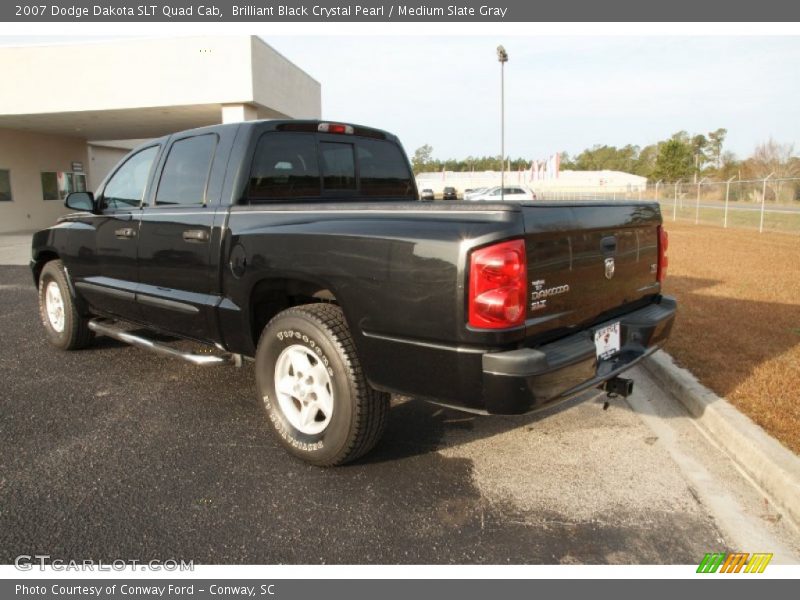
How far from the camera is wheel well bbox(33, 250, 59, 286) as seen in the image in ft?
18.6

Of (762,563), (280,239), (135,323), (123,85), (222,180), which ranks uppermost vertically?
(123,85)

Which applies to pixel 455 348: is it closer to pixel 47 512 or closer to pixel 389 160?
pixel 47 512

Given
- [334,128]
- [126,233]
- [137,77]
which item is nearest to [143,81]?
[137,77]

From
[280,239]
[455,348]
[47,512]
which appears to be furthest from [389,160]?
[47,512]

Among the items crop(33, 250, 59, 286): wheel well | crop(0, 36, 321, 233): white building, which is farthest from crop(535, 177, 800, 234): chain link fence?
crop(33, 250, 59, 286): wheel well

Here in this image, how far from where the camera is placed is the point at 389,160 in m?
4.75

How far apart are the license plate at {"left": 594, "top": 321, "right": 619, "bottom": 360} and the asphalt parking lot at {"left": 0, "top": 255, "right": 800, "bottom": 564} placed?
680 mm

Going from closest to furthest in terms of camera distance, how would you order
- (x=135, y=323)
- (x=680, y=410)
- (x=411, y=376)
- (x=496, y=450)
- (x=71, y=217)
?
(x=411, y=376) < (x=496, y=450) < (x=680, y=410) < (x=135, y=323) < (x=71, y=217)

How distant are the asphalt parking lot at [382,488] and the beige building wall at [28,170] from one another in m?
23.5

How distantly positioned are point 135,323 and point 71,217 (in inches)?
55.3

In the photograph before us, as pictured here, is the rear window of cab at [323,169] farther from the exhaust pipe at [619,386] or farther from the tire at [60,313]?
the tire at [60,313]

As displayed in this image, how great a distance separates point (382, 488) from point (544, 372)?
109 centimetres

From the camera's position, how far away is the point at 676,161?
54.4 m

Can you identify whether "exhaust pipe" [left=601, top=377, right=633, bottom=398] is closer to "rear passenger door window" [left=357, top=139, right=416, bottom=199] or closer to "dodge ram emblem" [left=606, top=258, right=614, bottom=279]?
"dodge ram emblem" [left=606, top=258, right=614, bottom=279]
